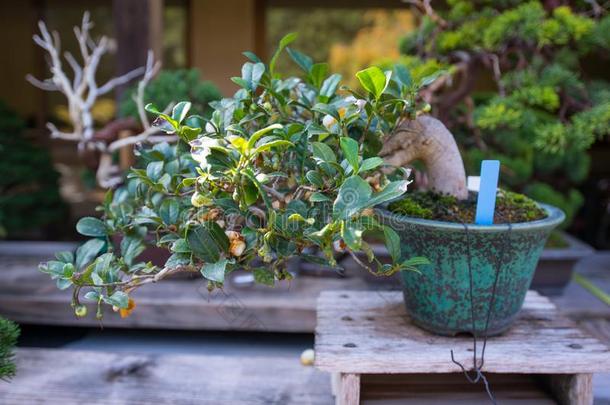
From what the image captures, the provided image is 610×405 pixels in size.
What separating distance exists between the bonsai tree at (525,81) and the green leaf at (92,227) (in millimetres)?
856

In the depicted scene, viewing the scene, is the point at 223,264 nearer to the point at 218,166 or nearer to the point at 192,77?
the point at 218,166

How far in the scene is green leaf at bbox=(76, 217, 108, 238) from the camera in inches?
33.9

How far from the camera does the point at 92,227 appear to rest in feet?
2.86

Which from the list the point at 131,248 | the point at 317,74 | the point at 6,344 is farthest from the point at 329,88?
the point at 6,344

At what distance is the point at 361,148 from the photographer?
2.56ft

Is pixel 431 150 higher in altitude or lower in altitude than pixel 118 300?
higher

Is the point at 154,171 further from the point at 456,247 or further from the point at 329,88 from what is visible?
the point at 456,247

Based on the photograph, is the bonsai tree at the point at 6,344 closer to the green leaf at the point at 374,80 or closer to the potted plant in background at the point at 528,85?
the green leaf at the point at 374,80

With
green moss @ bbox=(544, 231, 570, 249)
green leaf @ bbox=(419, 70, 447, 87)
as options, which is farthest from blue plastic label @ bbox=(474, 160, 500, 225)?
green moss @ bbox=(544, 231, 570, 249)

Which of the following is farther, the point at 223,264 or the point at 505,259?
the point at 505,259

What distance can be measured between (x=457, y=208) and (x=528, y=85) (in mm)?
723

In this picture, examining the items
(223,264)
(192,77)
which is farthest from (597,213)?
(223,264)

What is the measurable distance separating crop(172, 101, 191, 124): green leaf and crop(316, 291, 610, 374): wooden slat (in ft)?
1.18

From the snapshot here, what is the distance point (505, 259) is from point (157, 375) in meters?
0.67
